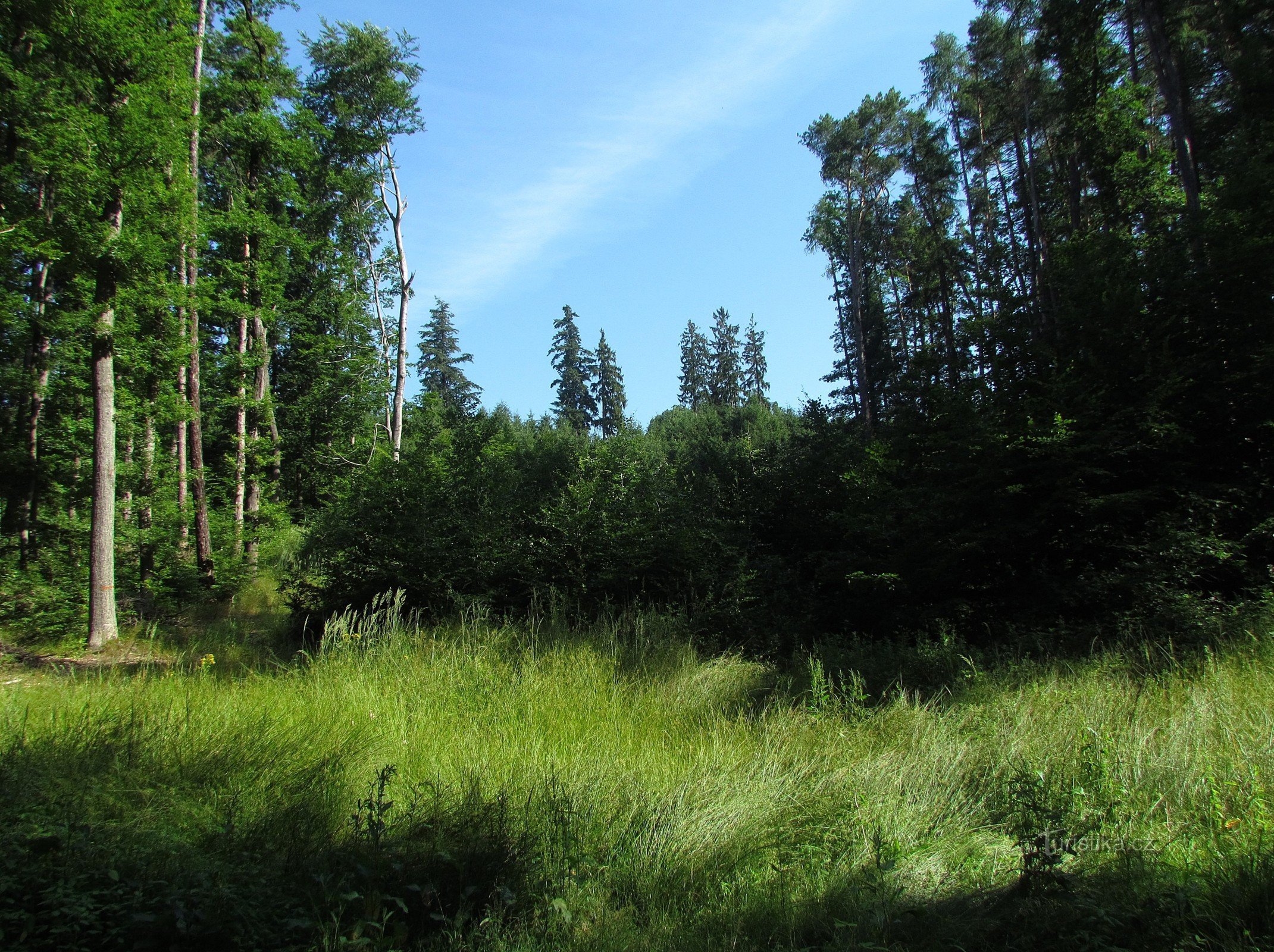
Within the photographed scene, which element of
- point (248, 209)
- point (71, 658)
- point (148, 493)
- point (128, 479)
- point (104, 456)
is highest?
point (248, 209)

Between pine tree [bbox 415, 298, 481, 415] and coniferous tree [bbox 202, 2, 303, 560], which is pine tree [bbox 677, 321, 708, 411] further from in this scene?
coniferous tree [bbox 202, 2, 303, 560]

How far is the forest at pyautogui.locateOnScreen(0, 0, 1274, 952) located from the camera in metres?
2.96

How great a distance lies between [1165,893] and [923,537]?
9.32 metres

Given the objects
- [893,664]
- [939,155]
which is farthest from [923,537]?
[939,155]

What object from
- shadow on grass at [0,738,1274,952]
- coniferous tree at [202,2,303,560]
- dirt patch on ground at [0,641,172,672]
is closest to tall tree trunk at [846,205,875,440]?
coniferous tree at [202,2,303,560]

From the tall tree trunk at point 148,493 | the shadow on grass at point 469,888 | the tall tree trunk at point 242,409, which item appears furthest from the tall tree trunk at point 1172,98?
the tall tree trunk at point 242,409

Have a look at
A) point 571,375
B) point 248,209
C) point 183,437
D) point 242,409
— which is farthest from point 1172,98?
point 571,375

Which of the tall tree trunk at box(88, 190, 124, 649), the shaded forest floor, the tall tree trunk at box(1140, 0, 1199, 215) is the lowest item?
the shaded forest floor

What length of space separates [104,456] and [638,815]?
11.5m

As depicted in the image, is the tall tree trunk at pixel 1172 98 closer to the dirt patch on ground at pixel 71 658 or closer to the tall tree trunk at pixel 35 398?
the dirt patch on ground at pixel 71 658

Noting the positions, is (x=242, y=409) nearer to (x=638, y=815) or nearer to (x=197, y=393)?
(x=197, y=393)

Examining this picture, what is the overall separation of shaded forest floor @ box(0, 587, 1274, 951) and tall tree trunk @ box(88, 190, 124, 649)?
240 inches

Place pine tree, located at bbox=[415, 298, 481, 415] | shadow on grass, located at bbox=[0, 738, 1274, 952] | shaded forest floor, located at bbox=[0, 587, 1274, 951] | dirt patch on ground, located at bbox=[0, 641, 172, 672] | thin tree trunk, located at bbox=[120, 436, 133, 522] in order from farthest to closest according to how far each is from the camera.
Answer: pine tree, located at bbox=[415, 298, 481, 415] < thin tree trunk, located at bbox=[120, 436, 133, 522] < dirt patch on ground, located at bbox=[0, 641, 172, 672] < shaded forest floor, located at bbox=[0, 587, 1274, 951] < shadow on grass, located at bbox=[0, 738, 1274, 952]

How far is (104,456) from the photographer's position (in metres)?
10.9
